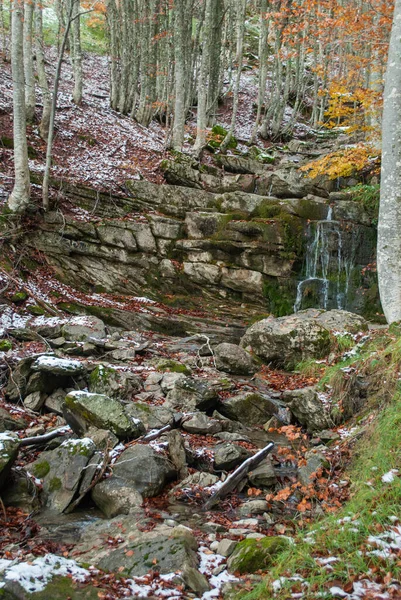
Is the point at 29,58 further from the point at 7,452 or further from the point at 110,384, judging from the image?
the point at 7,452

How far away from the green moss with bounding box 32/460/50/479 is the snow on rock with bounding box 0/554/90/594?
1.51 m

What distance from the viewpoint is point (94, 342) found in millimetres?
8211

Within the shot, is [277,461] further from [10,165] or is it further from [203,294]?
[10,165]

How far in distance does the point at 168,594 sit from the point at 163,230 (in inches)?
417

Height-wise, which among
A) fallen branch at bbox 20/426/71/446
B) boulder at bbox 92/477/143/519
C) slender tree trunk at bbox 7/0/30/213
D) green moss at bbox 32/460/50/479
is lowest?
boulder at bbox 92/477/143/519

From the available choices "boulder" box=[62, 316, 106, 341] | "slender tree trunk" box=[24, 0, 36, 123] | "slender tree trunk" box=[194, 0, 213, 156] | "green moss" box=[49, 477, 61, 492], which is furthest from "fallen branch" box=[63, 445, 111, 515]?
"slender tree trunk" box=[194, 0, 213, 156]

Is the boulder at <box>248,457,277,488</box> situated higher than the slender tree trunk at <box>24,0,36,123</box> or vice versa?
the slender tree trunk at <box>24,0,36,123</box>

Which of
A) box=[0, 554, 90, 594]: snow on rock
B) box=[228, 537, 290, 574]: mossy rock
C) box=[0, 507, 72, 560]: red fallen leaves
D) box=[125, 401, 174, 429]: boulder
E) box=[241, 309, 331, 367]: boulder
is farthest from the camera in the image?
box=[241, 309, 331, 367]: boulder

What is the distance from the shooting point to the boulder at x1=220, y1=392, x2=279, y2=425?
6.52m

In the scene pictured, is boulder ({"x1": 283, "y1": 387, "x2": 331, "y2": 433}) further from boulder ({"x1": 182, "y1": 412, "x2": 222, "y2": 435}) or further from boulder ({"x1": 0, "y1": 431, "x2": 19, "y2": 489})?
boulder ({"x1": 0, "y1": 431, "x2": 19, "y2": 489})

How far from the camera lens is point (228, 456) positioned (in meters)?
5.04

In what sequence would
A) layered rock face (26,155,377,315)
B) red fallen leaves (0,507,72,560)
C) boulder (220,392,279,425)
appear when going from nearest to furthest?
red fallen leaves (0,507,72,560)
boulder (220,392,279,425)
layered rock face (26,155,377,315)

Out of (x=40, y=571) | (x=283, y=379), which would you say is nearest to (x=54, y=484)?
(x=40, y=571)

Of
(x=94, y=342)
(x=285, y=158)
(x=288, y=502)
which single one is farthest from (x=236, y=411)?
(x=285, y=158)
